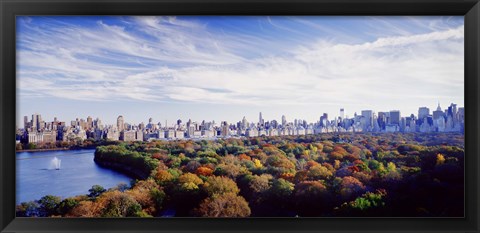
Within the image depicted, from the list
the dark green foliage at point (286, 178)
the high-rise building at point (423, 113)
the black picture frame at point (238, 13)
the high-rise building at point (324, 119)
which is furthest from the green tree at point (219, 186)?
the high-rise building at point (423, 113)

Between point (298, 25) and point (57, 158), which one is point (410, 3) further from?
point (57, 158)

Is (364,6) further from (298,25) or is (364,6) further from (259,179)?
(259,179)

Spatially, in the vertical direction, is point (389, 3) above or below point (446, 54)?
above

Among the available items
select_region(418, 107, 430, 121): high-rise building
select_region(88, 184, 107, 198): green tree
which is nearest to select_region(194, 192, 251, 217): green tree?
select_region(88, 184, 107, 198): green tree

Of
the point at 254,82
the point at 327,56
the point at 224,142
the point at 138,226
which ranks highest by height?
the point at 327,56

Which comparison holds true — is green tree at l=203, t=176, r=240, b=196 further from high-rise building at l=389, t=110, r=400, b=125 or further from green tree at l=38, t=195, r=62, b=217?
high-rise building at l=389, t=110, r=400, b=125

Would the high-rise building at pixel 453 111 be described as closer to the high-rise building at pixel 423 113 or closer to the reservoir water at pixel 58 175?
the high-rise building at pixel 423 113

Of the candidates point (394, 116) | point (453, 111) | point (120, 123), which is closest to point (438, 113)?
point (453, 111)
